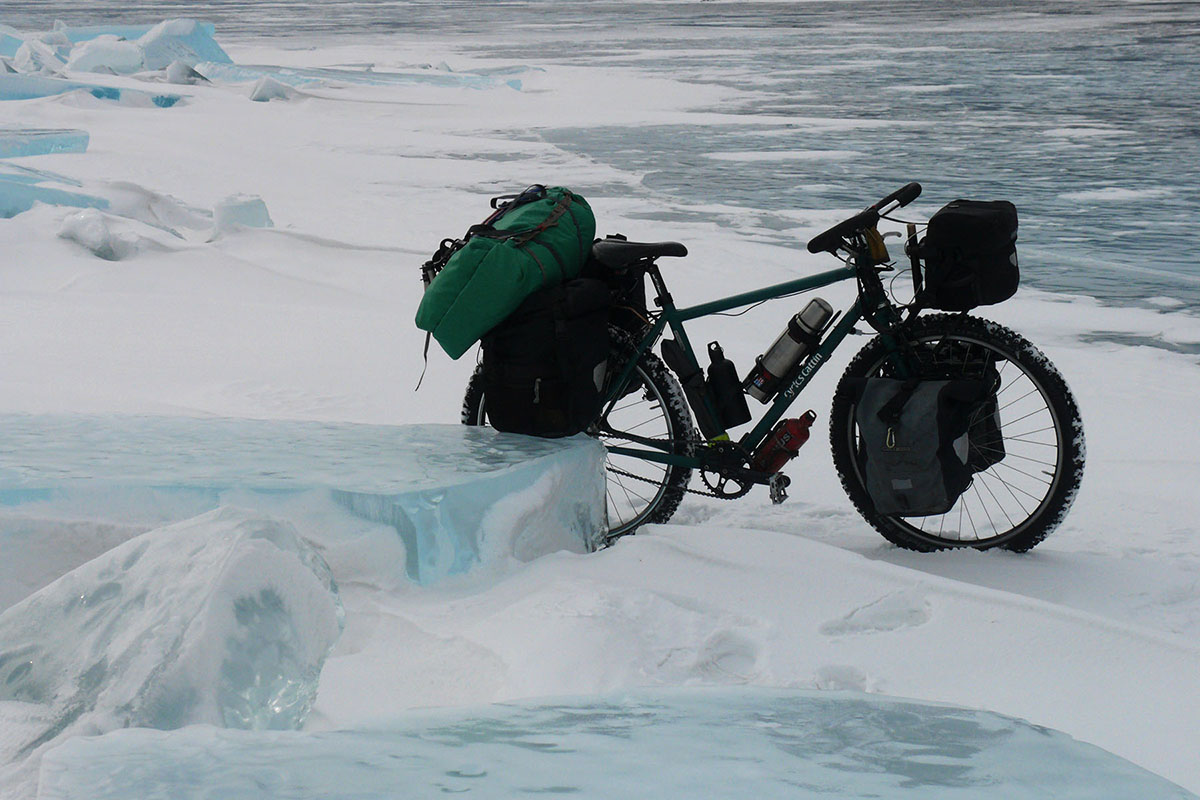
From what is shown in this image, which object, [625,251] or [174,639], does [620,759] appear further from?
[625,251]

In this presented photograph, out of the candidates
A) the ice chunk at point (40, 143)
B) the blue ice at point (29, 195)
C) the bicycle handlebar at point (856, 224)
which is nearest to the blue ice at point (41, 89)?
the ice chunk at point (40, 143)

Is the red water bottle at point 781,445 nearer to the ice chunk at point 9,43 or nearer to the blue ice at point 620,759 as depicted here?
the blue ice at point 620,759

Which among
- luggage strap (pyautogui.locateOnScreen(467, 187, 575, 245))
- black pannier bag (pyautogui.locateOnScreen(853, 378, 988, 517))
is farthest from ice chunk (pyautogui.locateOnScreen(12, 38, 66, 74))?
black pannier bag (pyautogui.locateOnScreen(853, 378, 988, 517))

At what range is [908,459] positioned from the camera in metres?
3.22

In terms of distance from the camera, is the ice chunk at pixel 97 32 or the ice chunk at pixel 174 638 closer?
the ice chunk at pixel 174 638

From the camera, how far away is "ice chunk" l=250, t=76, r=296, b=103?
17828 millimetres

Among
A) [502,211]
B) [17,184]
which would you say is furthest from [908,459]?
[17,184]

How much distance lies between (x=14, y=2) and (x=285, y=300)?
73400 mm

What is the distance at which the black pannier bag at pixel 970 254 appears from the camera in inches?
122

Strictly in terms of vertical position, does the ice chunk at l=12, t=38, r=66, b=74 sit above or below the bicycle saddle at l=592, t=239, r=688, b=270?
above

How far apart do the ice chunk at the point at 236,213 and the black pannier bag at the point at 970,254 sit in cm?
590

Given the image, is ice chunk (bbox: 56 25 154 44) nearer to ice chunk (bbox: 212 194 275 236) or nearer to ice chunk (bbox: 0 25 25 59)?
ice chunk (bbox: 0 25 25 59)

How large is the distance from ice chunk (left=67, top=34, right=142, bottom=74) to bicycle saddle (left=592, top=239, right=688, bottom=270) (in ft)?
67.3

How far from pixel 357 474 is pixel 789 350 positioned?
1.31 metres
